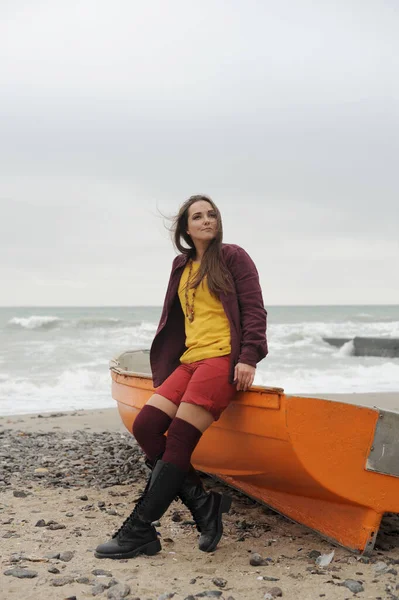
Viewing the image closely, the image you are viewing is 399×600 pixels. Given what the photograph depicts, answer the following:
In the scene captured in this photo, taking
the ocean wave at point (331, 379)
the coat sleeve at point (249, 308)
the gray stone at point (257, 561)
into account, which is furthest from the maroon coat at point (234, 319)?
the ocean wave at point (331, 379)

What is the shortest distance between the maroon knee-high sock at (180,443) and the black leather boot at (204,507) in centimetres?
16

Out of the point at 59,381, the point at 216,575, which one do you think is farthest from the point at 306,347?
the point at 216,575

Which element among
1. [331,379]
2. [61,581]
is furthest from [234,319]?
[331,379]

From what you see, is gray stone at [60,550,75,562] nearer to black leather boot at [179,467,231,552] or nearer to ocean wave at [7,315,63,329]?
black leather boot at [179,467,231,552]

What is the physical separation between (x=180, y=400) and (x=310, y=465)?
80 cm

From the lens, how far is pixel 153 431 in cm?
359

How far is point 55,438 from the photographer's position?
7309 millimetres

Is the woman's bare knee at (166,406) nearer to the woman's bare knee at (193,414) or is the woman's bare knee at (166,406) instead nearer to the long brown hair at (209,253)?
the woman's bare knee at (193,414)

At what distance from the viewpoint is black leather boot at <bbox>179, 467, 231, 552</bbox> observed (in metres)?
3.56

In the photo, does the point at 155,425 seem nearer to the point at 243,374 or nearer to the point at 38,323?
the point at 243,374

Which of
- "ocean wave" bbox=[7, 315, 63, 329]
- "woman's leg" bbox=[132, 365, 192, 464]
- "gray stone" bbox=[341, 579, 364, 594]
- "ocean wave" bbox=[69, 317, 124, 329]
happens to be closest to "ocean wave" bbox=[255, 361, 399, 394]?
"woman's leg" bbox=[132, 365, 192, 464]

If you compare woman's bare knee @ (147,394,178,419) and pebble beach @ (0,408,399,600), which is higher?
woman's bare knee @ (147,394,178,419)

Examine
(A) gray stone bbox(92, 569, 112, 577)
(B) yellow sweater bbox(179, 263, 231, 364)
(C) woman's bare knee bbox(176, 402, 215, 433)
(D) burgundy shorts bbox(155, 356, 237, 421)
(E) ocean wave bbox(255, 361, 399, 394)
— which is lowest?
(E) ocean wave bbox(255, 361, 399, 394)

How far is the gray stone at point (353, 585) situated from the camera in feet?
10.1
